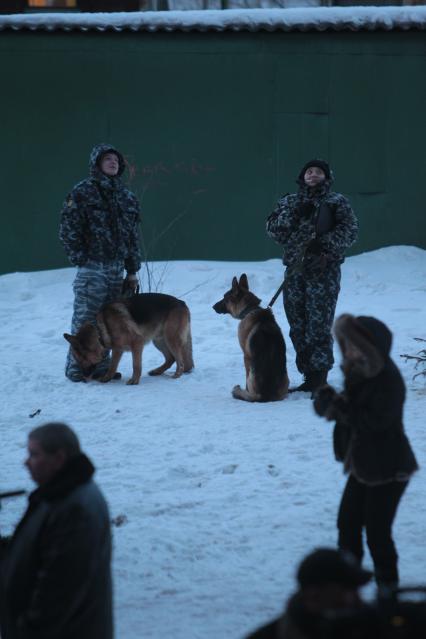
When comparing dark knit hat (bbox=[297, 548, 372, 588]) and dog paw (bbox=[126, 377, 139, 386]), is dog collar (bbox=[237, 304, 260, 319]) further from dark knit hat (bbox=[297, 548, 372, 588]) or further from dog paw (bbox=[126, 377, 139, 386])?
dark knit hat (bbox=[297, 548, 372, 588])

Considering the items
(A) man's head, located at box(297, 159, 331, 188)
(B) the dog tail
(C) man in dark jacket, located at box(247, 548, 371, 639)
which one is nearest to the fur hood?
(C) man in dark jacket, located at box(247, 548, 371, 639)

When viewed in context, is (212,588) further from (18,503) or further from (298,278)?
(298,278)

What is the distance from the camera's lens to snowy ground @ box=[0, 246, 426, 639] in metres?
4.55

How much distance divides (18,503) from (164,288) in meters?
7.23

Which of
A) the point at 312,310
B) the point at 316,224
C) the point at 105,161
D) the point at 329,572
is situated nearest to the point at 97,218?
the point at 105,161

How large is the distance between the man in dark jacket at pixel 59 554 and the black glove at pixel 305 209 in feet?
17.1

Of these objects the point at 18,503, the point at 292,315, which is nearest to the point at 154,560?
the point at 18,503

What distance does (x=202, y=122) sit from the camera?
13.5 metres

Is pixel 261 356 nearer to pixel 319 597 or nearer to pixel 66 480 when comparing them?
pixel 66 480

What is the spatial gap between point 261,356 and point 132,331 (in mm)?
1387

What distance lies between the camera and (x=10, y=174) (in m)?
13.4

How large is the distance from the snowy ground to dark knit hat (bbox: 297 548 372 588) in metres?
1.81

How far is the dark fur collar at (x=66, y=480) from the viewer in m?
2.99

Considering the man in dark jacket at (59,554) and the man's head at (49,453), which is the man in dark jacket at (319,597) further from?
the man's head at (49,453)
